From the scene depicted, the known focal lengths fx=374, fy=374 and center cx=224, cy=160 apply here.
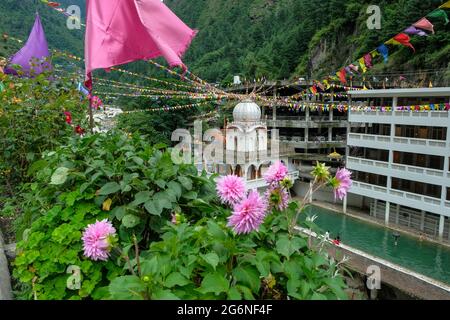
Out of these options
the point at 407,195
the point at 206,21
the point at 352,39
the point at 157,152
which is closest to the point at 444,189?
the point at 407,195

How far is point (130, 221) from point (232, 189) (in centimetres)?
84

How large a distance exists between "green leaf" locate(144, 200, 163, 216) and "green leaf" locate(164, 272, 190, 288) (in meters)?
0.74

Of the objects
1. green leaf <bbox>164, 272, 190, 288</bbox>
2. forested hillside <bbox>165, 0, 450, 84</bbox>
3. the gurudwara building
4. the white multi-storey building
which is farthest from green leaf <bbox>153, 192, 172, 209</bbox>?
forested hillside <bbox>165, 0, 450, 84</bbox>

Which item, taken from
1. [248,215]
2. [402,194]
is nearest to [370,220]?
[402,194]

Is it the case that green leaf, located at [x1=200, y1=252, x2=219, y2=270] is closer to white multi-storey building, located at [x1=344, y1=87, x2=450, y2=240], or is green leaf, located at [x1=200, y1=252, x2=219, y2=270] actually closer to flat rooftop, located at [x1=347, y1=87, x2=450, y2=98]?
white multi-storey building, located at [x1=344, y1=87, x2=450, y2=240]

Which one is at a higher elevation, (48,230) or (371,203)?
(48,230)

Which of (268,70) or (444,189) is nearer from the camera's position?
(444,189)

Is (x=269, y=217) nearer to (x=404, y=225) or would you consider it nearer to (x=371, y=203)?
(x=404, y=225)

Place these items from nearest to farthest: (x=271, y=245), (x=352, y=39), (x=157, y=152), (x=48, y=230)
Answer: (x=271, y=245)
(x=48, y=230)
(x=157, y=152)
(x=352, y=39)

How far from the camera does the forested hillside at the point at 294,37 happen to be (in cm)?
3247

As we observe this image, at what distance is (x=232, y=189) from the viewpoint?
2.16 meters

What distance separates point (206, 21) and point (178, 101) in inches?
3635

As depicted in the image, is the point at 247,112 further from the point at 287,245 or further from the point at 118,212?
the point at 287,245

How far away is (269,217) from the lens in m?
2.24
